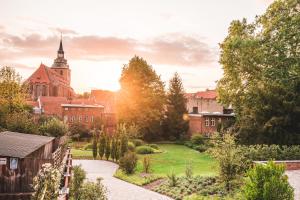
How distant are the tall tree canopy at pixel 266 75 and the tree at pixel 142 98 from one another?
2026cm

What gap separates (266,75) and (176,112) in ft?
92.8

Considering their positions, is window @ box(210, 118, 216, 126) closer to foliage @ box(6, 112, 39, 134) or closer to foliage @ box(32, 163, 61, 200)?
foliage @ box(6, 112, 39, 134)

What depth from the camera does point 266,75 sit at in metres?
29.5

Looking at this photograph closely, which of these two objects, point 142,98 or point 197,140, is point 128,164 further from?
point 142,98

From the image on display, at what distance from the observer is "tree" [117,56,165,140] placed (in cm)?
5466

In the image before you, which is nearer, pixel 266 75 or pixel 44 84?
pixel 266 75

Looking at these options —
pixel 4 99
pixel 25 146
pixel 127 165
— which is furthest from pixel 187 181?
pixel 4 99

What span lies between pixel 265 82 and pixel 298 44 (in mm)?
4107

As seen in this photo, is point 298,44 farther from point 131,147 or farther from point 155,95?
point 155,95

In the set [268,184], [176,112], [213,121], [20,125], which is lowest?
[268,184]

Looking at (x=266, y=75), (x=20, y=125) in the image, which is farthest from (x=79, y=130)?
(x=266, y=75)

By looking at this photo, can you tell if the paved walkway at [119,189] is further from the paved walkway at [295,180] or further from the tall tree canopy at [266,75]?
the tall tree canopy at [266,75]

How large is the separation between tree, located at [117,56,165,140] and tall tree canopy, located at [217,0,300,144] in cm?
2026

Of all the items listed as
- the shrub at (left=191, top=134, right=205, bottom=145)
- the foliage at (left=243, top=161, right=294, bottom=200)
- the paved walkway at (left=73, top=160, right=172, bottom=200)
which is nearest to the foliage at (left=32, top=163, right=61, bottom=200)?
the foliage at (left=243, top=161, right=294, bottom=200)
